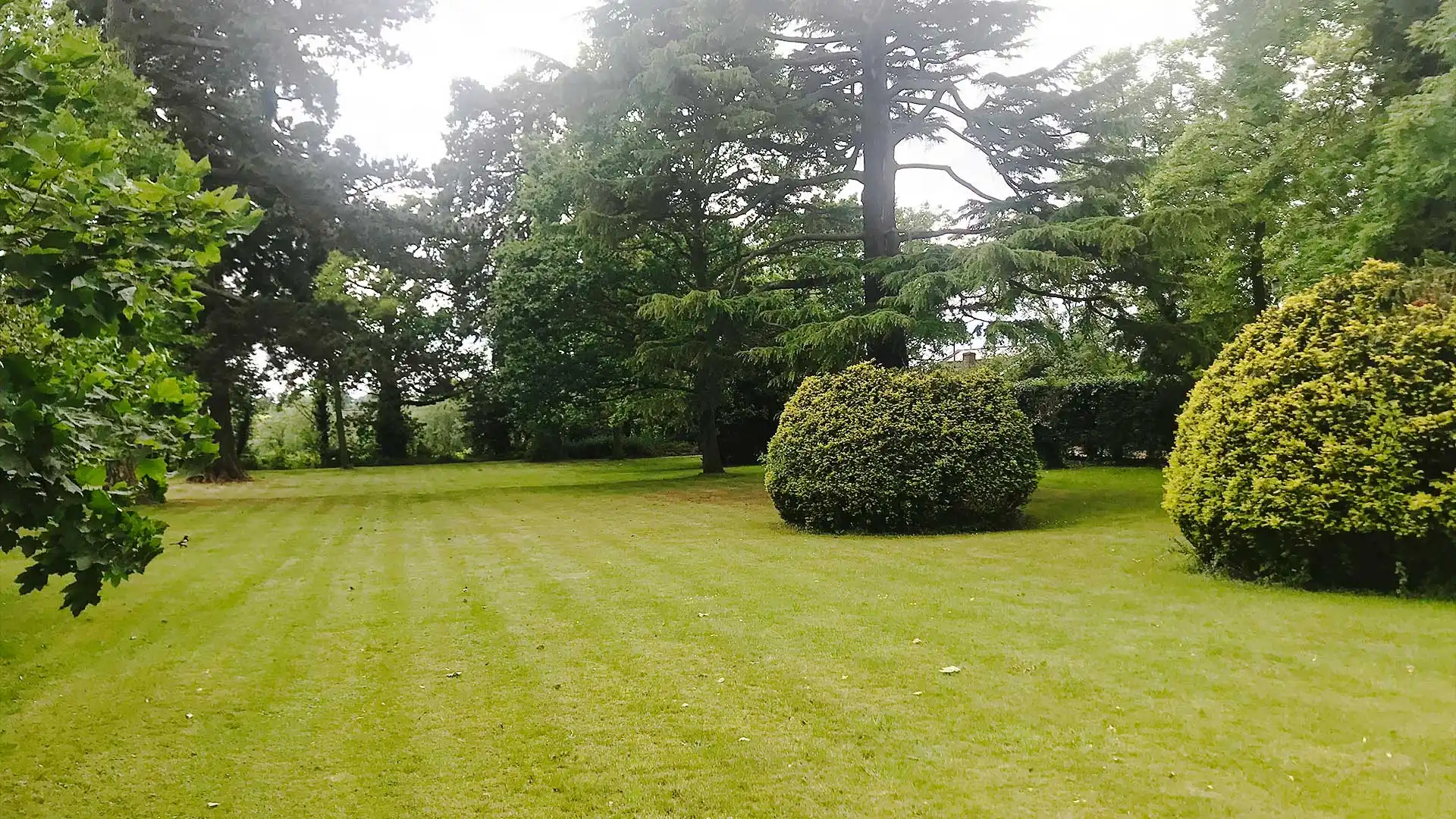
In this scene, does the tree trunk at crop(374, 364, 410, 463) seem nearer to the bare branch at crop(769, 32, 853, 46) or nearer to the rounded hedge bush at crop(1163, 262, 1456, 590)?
the bare branch at crop(769, 32, 853, 46)

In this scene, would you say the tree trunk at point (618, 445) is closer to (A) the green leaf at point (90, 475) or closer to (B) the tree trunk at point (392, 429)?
(B) the tree trunk at point (392, 429)

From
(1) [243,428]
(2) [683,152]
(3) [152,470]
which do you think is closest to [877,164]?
(2) [683,152]

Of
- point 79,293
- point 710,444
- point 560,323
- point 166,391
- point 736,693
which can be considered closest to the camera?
point 79,293

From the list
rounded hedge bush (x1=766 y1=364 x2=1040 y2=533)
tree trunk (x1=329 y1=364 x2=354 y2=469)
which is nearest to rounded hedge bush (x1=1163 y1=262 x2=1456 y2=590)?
rounded hedge bush (x1=766 y1=364 x2=1040 y2=533)

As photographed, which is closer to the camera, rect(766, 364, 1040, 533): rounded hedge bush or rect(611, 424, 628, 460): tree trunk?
rect(766, 364, 1040, 533): rounded hedge bush

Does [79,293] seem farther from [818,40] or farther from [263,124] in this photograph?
[263,124]

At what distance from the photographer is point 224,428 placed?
24344 mm

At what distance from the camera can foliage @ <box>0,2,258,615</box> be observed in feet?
10.2

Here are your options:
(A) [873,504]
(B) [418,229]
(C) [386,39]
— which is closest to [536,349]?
(B) [418,229]

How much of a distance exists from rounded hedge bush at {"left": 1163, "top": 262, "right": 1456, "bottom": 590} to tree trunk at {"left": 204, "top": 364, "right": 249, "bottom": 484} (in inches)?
715

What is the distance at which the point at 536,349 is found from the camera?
2119 centimetres

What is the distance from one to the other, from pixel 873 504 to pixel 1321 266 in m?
7.00

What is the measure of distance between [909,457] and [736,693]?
686 centimetres

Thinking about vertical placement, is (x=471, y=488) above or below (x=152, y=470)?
below
